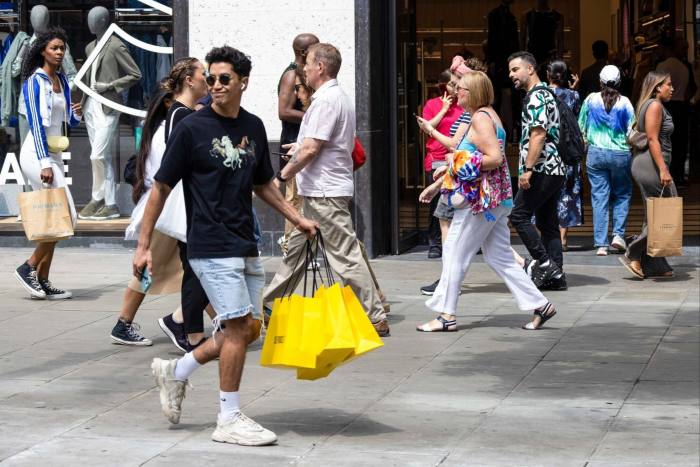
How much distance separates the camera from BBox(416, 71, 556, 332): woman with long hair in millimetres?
8945

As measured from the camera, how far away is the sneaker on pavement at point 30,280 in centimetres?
1045

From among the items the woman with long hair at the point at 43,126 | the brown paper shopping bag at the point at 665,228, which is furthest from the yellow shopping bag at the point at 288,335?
the brown paper shopping bag at the point at 665,228

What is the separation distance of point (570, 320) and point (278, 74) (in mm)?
4246

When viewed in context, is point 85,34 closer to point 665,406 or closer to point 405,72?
point 405,72

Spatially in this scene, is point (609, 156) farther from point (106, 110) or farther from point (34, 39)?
point (34, 39)

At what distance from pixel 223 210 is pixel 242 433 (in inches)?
39.8

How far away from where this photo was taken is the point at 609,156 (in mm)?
12875

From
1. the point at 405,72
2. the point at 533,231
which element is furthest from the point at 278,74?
the point at 533,231

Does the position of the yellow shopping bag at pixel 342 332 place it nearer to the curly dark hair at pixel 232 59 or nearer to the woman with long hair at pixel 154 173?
the curly dark hair at pixel 232 59

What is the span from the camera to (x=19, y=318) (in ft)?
32.1

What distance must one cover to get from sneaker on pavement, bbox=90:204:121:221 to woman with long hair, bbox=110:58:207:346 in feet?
16.0

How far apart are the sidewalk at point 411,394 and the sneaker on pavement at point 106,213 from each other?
3.04 meters

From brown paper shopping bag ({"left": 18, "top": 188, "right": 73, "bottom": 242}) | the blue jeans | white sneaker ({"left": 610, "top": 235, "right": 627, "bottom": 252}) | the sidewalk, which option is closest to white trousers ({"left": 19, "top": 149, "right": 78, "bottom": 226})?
brown paper shopping bag ({"left": 18, "top": 188, "right": 73, "bottom": 242})

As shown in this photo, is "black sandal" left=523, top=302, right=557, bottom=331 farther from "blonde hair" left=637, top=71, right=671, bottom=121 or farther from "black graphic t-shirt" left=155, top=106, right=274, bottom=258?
"black graphic t-shirt" left=155, top=106, right=274, bottom=258
